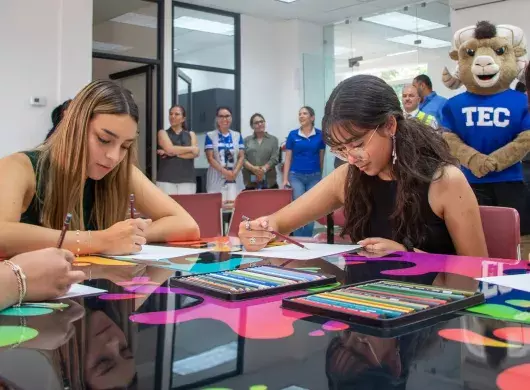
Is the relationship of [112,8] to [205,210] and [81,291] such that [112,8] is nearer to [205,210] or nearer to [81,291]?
[205,210]

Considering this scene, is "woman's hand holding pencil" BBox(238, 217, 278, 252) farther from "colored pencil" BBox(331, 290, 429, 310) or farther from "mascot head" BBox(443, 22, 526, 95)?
"mascot head" BBox(443, 22, 526, 95)

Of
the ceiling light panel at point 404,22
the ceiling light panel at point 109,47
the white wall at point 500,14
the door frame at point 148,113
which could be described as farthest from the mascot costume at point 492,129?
the ceiling light panel at point 109,47

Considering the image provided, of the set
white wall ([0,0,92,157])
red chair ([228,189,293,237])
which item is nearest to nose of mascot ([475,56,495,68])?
red chair ([228,189,293,237])

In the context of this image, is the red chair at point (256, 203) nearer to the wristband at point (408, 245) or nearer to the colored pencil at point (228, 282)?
the wristband at point (408, 245)

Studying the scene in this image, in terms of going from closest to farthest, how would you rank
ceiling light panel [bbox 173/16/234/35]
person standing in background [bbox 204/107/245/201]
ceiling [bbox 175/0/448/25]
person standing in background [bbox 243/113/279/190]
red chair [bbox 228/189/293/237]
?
red chair [bbox 228/189/293/237] < person standing in background [bbox 204/107/245/201] < person standing in background [bbox 243/113/279/190] < ceiling [bbox 175/0/448/25] < ceiling light panel [bbox 173/16/234/35]

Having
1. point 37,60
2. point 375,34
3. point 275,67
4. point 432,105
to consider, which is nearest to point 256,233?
point 432,105

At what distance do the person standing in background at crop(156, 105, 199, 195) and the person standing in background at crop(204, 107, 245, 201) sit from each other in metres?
0.42

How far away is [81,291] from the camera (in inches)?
38.2

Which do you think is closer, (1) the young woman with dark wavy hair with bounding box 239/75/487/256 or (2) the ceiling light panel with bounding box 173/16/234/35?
(1) the young woman with dark wavy hair with bounding box 239/75/487/256

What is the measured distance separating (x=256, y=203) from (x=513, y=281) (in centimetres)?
196

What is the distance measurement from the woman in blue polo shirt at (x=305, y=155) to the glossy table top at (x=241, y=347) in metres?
5.49

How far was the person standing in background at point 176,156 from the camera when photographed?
244 inches

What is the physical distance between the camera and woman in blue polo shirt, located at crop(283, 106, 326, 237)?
646 cm

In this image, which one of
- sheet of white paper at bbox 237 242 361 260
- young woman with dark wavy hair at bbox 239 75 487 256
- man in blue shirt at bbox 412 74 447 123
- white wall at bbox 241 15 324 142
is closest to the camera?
sheet of white paper at bbox 237 242 361 260
